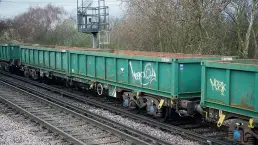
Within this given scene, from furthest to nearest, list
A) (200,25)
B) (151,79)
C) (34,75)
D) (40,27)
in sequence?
1. (40,27)
2. (34,75)
3. (200,25)
4. (151,79)

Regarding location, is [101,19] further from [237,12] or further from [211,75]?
[211,75]

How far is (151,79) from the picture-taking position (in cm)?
1008

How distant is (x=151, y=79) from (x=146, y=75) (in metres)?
0.29

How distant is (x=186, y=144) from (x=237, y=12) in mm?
9682

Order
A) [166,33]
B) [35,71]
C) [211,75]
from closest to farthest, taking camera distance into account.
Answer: [211,75] < [166,33] < [35,71]

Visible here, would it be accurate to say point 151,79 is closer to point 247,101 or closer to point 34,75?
point 247,101

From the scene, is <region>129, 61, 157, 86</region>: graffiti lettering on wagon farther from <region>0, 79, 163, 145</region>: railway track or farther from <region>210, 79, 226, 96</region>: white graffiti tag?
<region>210, 79, 226, 96</region>: white graffiti tag

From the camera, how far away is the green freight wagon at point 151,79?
9.16 m

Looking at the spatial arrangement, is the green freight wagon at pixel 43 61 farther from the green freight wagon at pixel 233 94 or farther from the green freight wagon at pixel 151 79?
the green freight wagon at pixel 233 94

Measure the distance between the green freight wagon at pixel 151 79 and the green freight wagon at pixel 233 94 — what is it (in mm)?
1022

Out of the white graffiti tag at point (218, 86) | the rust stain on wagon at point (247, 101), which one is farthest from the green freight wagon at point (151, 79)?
the rust stain on wagon at point (247, 101)

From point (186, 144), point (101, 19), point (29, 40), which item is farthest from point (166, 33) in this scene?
point (29, 40)

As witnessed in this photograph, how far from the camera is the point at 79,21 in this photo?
23391mm

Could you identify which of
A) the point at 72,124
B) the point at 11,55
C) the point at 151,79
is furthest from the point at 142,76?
the point at 11,55
